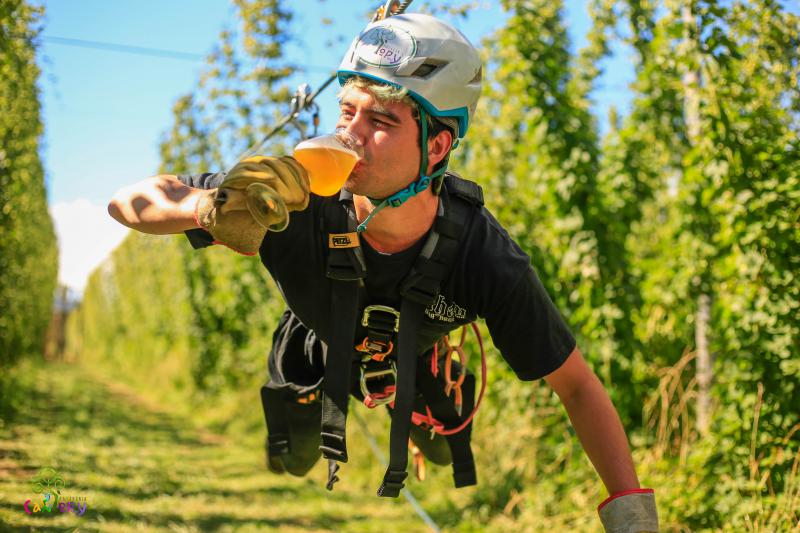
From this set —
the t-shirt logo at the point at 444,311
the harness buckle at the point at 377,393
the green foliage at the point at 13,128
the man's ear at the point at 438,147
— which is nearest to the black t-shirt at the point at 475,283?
the t-shirt logo at the point at 444,311

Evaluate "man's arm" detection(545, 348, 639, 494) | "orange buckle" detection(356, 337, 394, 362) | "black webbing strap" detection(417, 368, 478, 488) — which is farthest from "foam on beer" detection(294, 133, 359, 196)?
"black webbing strap" detection(417, 368, 478, 488)

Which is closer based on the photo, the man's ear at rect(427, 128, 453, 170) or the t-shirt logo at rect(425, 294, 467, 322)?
the man's ear at rect(427, 128, 453, 170)

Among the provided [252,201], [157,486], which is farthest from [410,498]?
[252,201]

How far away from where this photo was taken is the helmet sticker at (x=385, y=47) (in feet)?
8.23

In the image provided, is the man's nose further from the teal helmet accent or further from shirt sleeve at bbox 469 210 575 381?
shirt sleeve at bbox 469 210 575 381

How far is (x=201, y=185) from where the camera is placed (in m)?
2.41

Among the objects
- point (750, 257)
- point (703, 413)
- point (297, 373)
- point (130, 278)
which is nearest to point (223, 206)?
point (297, 373)

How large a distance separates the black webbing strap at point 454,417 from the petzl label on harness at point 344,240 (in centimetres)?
97

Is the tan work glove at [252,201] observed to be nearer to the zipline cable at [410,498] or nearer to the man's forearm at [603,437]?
the man's forearm at [603,437]

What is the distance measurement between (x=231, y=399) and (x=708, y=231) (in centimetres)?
813

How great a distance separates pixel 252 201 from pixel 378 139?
2.60 ft

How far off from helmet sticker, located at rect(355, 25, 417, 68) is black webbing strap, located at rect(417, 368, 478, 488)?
4.72ft

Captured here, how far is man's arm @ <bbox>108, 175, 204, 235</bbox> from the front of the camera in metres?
2.09

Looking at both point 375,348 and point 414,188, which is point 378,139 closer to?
point 414,188
